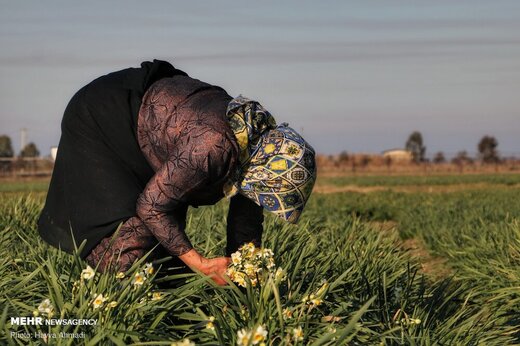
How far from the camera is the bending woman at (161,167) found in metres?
3.51

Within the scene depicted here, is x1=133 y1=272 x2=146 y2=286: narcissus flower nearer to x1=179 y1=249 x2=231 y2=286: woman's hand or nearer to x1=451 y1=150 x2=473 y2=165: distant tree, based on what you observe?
x1=179 y1=249 x2=231 y2=286: woman's hand

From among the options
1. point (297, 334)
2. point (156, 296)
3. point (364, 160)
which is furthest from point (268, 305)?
point (364, 160)

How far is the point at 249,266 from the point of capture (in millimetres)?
3520

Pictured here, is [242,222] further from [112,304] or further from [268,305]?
[112,304]

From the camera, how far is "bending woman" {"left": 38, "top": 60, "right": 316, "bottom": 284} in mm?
3508

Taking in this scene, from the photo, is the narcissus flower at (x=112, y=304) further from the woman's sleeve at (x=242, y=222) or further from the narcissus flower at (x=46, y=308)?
the woman's sleeve at (x=242, y=222)

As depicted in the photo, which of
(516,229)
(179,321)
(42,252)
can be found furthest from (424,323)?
(516,229)

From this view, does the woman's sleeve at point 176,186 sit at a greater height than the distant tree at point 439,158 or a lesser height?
greater

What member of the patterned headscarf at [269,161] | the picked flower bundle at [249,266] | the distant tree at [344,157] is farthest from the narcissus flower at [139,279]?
the distant tree at [344,157]

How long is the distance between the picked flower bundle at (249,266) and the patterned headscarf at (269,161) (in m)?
0.20

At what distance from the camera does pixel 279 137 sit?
357cm

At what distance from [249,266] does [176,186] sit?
1.46ft

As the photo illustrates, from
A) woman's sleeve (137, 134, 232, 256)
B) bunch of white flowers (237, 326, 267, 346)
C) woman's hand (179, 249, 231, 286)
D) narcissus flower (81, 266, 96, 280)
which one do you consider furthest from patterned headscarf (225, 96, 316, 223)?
bunch of white flowers (237, 326, 267, 346)

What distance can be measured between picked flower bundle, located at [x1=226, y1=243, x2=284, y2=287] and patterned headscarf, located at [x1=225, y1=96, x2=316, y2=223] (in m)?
0.20
